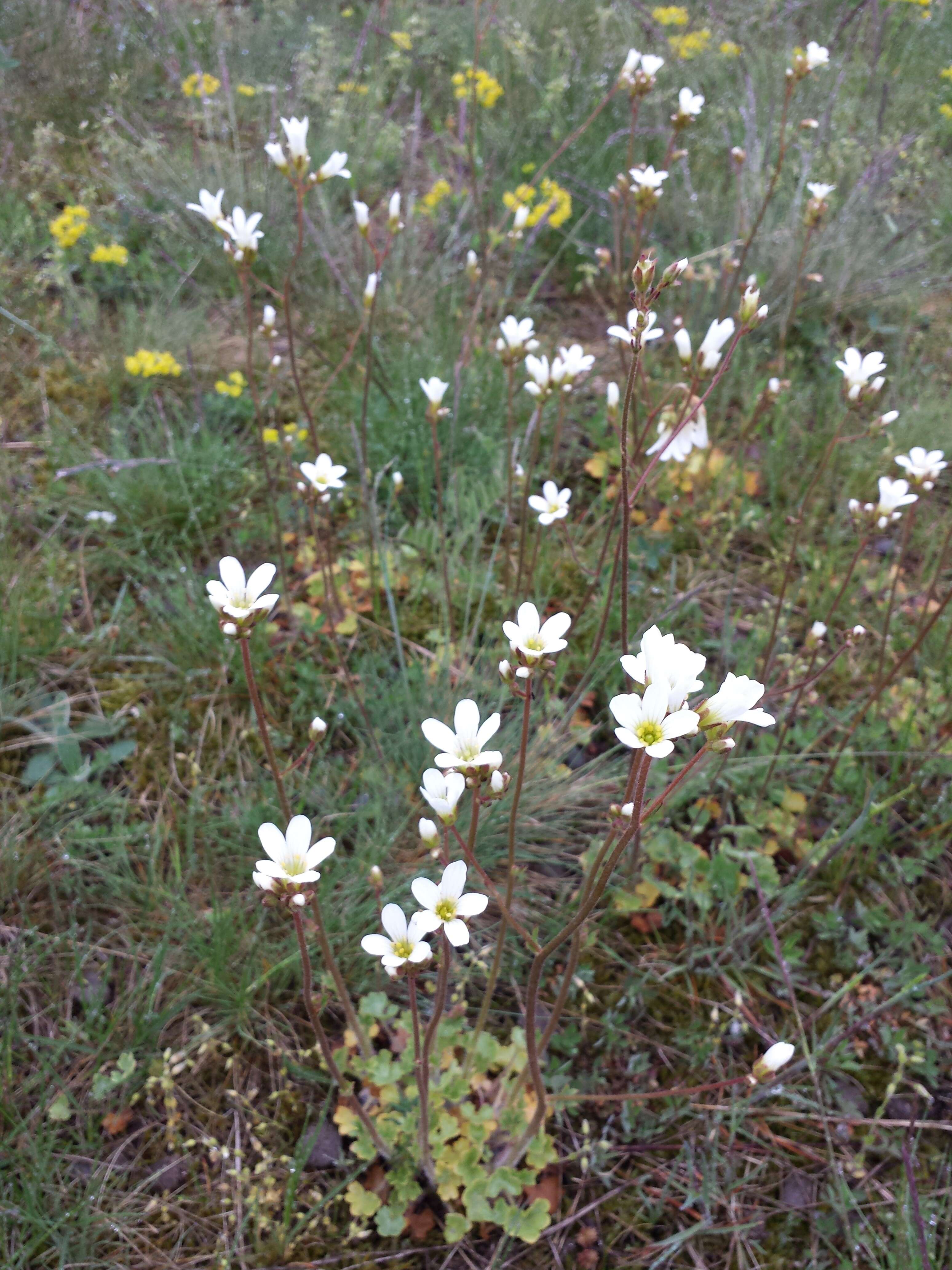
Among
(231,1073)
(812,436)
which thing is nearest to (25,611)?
(231,1073)

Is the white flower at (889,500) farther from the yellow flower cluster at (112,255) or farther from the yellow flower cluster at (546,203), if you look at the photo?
the yellow flower cluster at (112,255)

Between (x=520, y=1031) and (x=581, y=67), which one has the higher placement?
(x=581, y=67)

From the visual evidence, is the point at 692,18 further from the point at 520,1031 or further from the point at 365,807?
the point at 520,1031

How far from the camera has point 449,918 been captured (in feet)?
4.67

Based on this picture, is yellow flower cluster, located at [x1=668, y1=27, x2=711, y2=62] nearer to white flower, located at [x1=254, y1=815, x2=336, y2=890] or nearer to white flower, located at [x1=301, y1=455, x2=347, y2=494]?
white flower, located at [x1=301, y1=455, x2=347, y2=494]

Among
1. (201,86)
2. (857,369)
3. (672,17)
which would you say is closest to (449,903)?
(857,369)

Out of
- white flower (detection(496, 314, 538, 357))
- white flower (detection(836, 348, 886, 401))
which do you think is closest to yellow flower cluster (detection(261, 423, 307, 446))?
white flower (detection(496, 314, 538, 357))

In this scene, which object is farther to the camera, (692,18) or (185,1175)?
(692,18)

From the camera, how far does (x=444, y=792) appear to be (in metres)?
1.40

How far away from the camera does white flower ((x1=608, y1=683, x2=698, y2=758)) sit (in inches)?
45.6

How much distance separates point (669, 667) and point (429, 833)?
0.51 metres

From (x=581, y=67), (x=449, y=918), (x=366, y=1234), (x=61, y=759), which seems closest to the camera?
(x=449, y=918)

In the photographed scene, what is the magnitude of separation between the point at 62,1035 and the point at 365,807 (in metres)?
0.91

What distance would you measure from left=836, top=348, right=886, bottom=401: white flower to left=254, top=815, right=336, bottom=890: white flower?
69.1 inches
